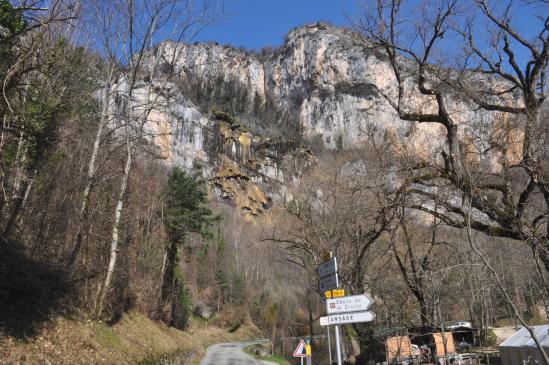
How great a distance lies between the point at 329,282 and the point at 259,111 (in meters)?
97.7

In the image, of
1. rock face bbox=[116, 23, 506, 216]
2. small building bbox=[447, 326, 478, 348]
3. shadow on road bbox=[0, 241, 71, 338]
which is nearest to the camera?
shadow on road bbox=[0, 241, 71, 338]

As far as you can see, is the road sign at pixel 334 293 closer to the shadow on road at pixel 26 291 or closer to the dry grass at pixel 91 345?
the dry grass at pixel 91 345

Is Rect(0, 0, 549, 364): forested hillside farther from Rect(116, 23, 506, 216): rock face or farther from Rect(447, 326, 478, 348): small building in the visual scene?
Rect(116, 23, 506, 216): rock face

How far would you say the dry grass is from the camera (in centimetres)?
833

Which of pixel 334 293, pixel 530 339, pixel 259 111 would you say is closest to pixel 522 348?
pixel 530 339

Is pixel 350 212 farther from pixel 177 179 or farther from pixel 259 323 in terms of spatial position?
pixel 259 323

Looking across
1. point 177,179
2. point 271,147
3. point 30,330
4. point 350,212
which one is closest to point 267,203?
point 271,147

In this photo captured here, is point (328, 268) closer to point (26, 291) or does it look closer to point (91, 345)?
point (91, 345)

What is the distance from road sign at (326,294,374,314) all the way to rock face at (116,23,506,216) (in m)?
55.4

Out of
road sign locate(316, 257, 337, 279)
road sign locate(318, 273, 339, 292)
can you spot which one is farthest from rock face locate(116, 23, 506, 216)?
road sign locate(318, 273, 339, 292)

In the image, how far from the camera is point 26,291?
10.9m

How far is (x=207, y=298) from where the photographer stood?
49562mm

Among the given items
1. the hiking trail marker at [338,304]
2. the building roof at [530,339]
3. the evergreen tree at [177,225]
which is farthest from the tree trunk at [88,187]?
the building roof at [530,339]

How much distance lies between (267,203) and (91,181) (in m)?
70.9
